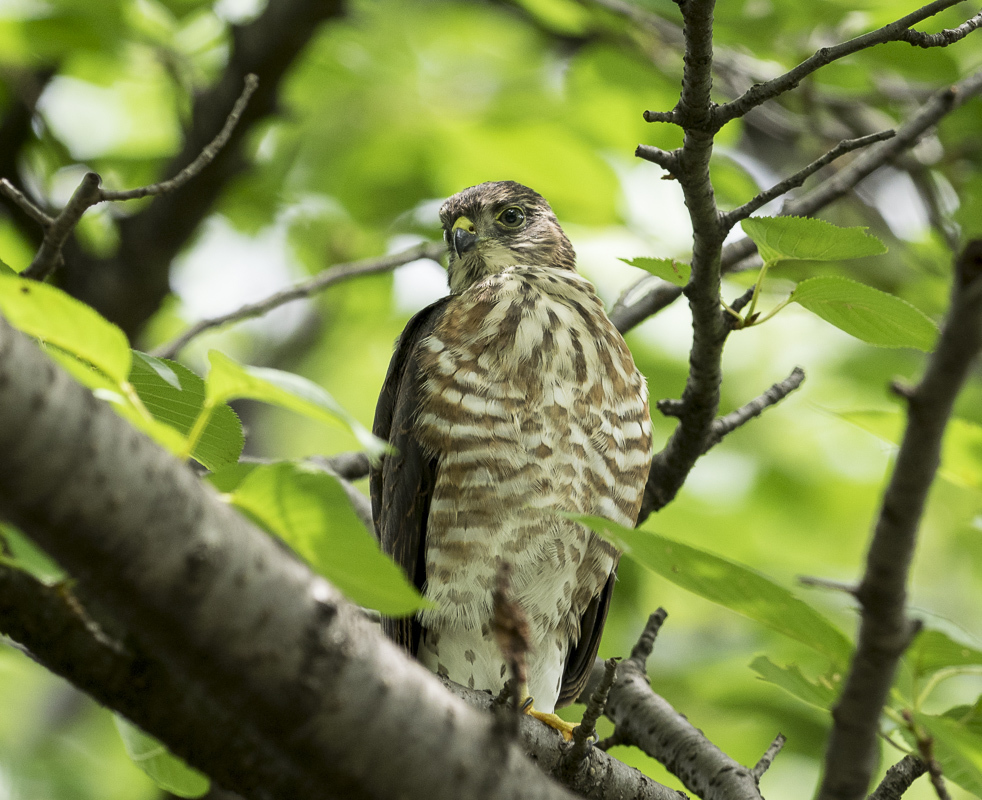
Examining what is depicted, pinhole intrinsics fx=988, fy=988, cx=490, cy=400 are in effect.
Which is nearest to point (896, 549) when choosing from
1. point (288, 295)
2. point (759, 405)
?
point (759, 405)

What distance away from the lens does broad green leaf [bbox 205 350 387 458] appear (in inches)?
51.3

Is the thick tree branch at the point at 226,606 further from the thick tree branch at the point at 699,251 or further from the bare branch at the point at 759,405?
the bare branch at the point at 759,405

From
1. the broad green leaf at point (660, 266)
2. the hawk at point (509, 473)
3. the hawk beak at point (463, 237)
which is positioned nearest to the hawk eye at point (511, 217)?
the hawk beak at point (463, 237)

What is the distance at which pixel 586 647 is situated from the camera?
13.8ft

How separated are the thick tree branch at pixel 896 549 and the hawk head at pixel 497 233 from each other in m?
3.47

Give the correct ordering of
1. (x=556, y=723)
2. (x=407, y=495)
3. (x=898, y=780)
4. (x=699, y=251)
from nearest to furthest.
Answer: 1. (x=898, y=780)
2. (x=699, y=251)
3. (x=556, y=723)
4. (x=407, y=495)

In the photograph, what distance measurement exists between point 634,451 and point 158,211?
294 cm

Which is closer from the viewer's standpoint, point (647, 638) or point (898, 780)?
point (898, 780)

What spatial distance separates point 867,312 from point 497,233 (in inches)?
114

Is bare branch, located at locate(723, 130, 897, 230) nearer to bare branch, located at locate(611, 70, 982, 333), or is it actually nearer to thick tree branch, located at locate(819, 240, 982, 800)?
bare branch, located at locate(611, 70, 982, 333)

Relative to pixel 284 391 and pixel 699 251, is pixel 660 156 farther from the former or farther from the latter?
pixel 284 391

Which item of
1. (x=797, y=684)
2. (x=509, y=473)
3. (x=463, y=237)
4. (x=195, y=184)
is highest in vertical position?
(x=463, y=237)

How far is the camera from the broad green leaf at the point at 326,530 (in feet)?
4.66

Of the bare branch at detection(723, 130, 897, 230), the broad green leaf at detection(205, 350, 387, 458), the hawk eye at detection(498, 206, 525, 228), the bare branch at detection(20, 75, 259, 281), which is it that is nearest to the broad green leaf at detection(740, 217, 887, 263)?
the bare branch at detection(723, 130, 897, 230)
